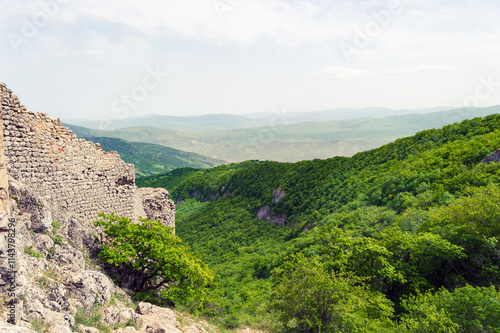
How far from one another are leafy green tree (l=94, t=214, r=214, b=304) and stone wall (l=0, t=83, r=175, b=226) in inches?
52.6

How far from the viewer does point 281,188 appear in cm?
5228

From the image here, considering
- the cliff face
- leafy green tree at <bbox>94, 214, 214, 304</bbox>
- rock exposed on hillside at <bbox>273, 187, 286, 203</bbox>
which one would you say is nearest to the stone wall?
the cliff face

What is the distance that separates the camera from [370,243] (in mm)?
17016

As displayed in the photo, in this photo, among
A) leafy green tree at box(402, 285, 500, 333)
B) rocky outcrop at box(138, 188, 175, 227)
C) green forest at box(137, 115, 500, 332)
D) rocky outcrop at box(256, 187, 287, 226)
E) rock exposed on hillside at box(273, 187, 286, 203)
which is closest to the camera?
leafy green tree at box(402, 285, 500, 333)

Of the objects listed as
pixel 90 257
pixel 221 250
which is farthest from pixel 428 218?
pixel 221 250

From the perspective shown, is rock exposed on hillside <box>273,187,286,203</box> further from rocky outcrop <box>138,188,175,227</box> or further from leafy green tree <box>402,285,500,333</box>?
leafy green tree <box>402,285,500,333</box>

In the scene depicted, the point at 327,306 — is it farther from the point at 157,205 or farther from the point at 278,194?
the point at 278,194

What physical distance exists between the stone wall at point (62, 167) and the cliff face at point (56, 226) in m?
0.04

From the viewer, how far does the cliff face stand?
8.41m

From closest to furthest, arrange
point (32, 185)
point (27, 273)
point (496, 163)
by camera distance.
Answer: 1. point (27, 273)
2. point (32, 185)
3. point (496, 163)

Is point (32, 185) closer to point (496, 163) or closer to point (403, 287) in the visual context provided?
point (403, 287)

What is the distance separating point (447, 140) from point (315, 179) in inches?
709

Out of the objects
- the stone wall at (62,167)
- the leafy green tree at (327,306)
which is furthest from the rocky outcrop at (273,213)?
the leafy green tree at (327,306)

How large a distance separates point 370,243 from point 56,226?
1458cm
